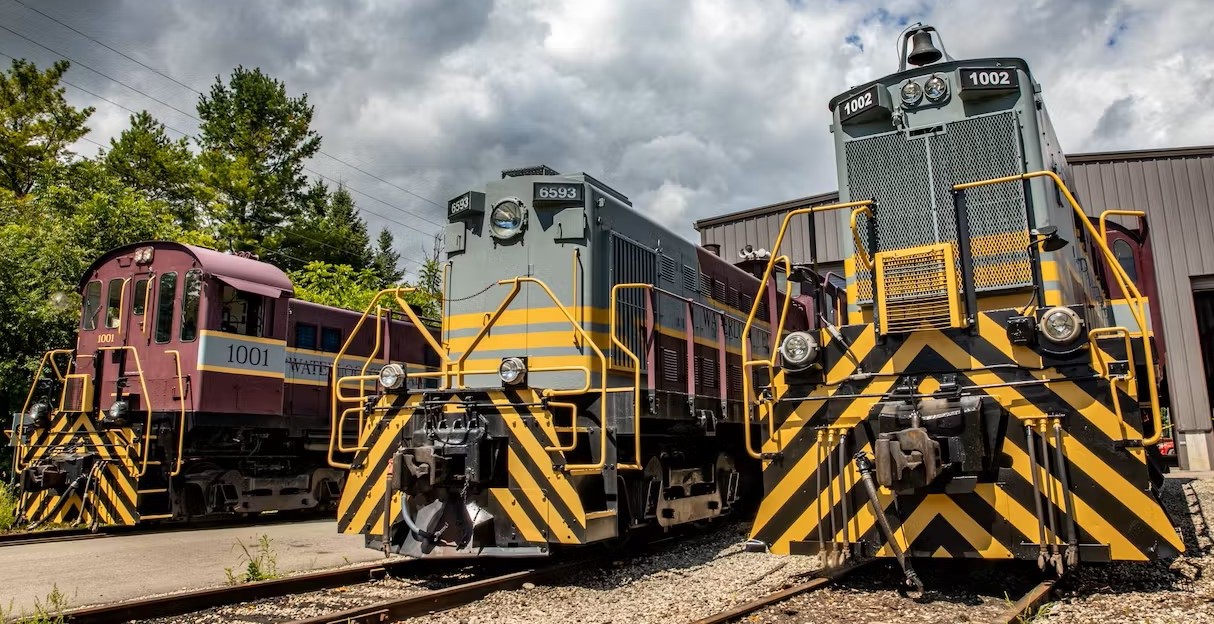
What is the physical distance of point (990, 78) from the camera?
19.4ft

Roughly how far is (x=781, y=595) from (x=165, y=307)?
29.7ft

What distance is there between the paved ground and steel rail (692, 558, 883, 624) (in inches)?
166

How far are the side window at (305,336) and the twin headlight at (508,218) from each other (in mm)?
5612

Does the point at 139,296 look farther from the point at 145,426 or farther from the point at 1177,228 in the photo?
the point at 1177,228

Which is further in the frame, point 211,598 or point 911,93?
point 911,93

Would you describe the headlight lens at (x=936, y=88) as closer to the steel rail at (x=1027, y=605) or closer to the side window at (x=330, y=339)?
the steel rail at (x=1027, y=605)

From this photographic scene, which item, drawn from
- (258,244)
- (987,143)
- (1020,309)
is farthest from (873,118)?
(258,244)

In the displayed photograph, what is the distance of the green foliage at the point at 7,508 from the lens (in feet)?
32.6

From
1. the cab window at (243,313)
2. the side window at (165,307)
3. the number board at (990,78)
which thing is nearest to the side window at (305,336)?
the cab window at (243,313)

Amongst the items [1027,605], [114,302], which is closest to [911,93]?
[1027,605]

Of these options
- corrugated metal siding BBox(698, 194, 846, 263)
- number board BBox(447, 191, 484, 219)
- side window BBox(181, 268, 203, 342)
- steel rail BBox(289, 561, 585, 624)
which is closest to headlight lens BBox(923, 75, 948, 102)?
number board BBox(447, 191, 484, 219)

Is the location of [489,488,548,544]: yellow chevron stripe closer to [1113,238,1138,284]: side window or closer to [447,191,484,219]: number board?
[447,191,484,219]: number board

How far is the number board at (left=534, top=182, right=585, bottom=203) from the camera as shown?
7293 mm

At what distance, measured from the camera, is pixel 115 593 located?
19.7 ft
